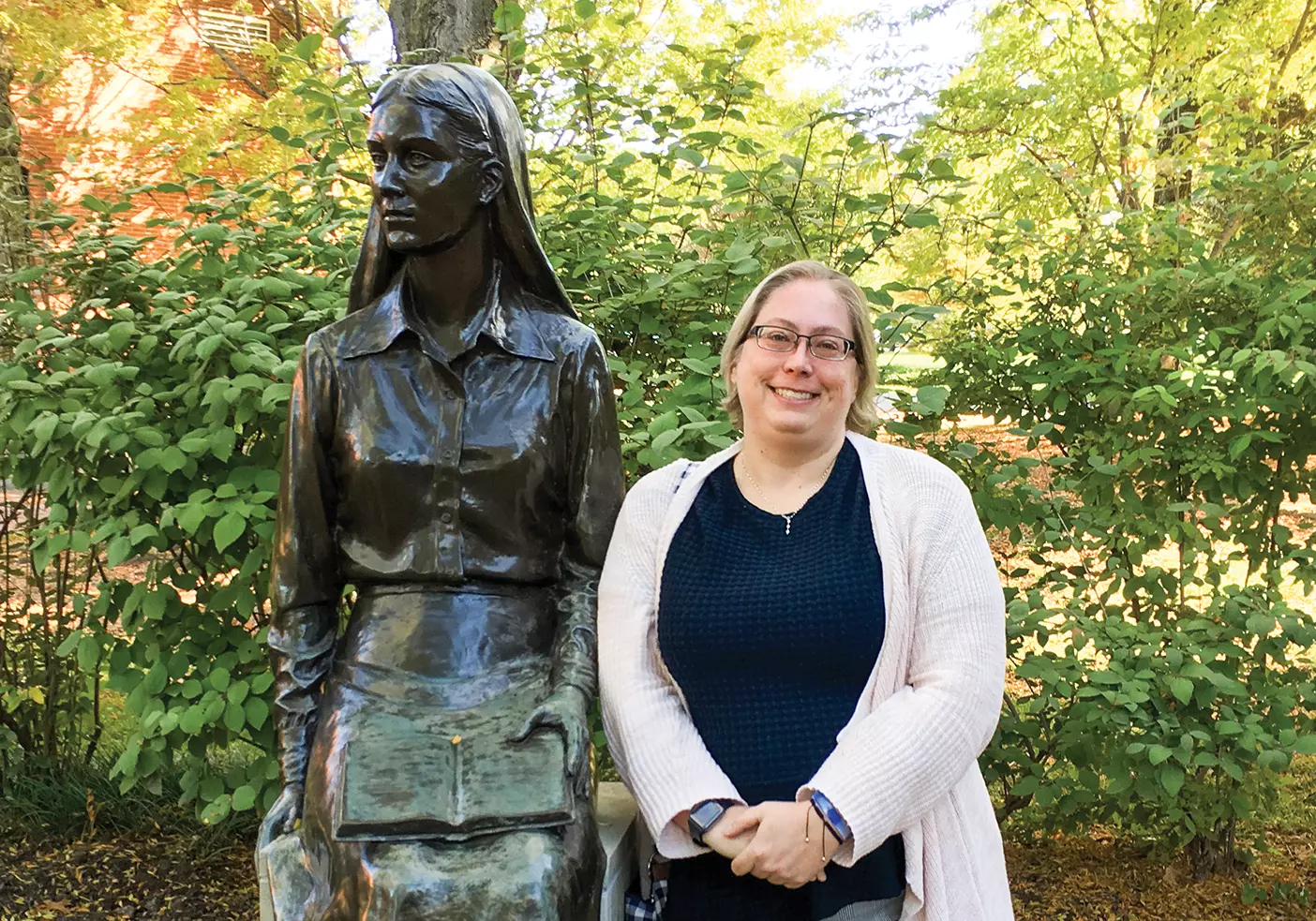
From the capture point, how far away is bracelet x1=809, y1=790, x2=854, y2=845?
5.75 ft

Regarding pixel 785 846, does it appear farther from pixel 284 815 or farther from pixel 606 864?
pixel 284 815

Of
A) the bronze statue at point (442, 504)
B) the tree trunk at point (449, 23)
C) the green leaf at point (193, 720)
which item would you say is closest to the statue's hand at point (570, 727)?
the bronze statue at point (442, 504)

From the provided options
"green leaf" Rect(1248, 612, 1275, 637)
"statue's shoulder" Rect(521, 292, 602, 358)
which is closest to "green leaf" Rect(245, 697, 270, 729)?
"statue's shoulder" Rect(521, 292, 602, 358)

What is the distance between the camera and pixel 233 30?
970 centimetres

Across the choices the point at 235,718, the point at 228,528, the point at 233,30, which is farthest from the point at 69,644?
the point at 233,30

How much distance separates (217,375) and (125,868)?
214cm

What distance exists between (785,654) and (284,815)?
3.25 ft

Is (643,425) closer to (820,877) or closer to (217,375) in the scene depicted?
(217,375)

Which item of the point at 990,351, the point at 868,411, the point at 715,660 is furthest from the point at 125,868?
the point at 990,351

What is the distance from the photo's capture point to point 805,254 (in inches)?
139

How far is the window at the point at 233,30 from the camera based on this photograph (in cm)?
912

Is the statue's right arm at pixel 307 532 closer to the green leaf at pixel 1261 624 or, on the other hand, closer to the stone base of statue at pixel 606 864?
the stone base of statue at pixel 606 864

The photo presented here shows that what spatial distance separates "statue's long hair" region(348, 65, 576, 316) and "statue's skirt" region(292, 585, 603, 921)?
26.3 inches

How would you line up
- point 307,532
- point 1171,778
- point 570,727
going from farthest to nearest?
point 1171,778, point 307,532, point 570,727
